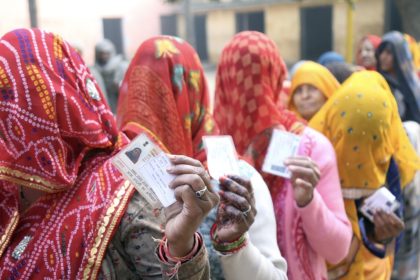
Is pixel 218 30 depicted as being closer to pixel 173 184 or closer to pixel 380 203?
pixel 380 203

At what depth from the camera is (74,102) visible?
125cm

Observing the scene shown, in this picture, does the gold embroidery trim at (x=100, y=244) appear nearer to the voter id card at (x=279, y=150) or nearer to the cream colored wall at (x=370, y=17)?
the voter id card at (x=279, y=150)

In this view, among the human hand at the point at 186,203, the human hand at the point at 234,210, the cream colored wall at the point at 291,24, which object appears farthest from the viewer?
the cream colored wall at the point at 291,24

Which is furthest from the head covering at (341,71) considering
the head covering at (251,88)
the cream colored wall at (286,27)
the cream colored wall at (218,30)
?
the cream colored wall at (218,30)

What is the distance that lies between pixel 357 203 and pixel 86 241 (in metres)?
1.46

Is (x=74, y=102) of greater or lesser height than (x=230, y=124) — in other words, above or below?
above

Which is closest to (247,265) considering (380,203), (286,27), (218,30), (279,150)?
(279,150)

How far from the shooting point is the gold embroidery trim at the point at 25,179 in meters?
1.23

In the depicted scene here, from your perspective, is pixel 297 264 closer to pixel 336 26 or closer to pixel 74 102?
pixel 74 102

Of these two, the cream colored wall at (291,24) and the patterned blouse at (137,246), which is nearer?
the patterned blouse at (137,246)

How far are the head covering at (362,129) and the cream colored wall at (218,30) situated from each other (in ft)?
→ 66.2

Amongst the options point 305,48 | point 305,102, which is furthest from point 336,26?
point 305,102

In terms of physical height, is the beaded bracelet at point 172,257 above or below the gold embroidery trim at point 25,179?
below

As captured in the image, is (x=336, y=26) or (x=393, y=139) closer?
(x=393, y=139)
